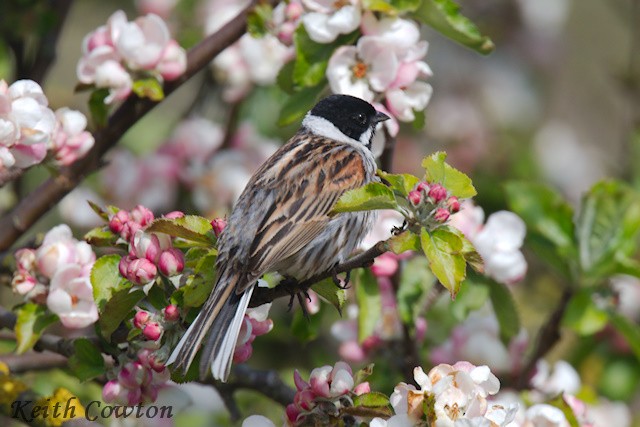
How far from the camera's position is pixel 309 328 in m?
2.95

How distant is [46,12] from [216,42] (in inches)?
30.4

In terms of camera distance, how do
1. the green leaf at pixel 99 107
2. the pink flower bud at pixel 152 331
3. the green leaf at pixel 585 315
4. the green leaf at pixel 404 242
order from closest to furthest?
the green leaf at pixel 404 242, the pink flower bud at pixel 152 331, the green leaf at pixel 99 107, the green leaf at pixel 585 315

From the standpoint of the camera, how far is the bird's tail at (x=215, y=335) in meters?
2.20

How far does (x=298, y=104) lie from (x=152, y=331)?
100cm

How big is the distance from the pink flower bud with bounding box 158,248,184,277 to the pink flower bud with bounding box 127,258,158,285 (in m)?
0.02

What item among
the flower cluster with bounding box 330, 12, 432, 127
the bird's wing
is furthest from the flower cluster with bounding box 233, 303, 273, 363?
the flower cluster with bounding box 330, 12, 432, 127

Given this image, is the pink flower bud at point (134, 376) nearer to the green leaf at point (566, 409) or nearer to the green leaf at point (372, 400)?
the green leaf at point (372, 400)

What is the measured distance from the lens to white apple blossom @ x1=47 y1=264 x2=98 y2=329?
2492 mm

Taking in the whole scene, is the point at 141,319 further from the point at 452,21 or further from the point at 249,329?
the point at 452,21

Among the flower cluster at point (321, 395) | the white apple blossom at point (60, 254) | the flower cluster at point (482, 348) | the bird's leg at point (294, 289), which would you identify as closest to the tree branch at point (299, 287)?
the bird's leg at point (294, 289)

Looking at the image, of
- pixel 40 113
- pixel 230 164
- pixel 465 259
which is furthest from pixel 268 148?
pixel 465 259

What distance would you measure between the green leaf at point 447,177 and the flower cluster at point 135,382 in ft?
2.37

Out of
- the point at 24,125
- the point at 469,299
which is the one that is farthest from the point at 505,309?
the point at 24,125

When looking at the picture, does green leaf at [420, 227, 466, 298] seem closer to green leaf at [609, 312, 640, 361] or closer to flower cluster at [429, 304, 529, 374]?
flower cluster at [429, 304, 529, 374]
